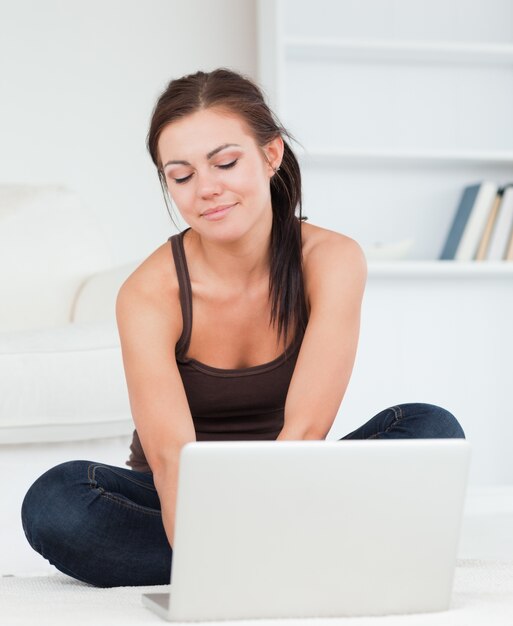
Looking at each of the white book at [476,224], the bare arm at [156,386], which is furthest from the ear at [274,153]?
the white book at [476,224]

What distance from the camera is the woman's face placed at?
4.33 ft

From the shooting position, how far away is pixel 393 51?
9.95 feet

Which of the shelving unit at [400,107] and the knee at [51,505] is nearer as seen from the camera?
the knee at [51,505]

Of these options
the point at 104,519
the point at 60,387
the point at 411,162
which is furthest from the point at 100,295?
the point at 411,162

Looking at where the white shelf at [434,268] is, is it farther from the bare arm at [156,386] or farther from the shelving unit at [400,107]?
the bare arm at [156,386]

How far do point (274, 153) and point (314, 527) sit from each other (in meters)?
0.65

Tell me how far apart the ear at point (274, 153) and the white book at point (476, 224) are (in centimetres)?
165

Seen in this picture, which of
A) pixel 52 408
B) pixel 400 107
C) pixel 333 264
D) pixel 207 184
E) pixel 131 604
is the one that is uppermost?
pixel 207 184

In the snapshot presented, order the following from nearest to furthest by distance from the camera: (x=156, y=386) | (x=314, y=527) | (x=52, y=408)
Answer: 1. (x=314, y=527)
2. (x=156, y=386)
3. (x=52, y=408)

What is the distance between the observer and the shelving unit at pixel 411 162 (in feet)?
9.74

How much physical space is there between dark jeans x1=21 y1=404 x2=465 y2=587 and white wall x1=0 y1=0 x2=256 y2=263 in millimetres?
1831

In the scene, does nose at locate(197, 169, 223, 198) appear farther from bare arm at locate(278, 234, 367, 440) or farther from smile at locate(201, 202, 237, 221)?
bare arm at locate(278, 234, 367, 440)

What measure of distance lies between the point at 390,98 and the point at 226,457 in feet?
7.97

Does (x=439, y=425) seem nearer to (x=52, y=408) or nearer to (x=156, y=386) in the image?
(x=156, y=386)
